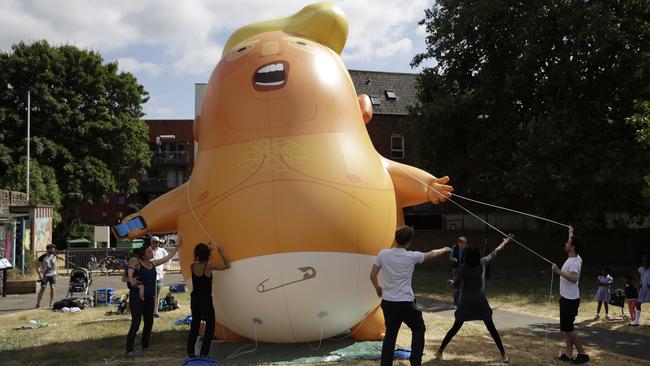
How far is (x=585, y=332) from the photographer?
35.9ft

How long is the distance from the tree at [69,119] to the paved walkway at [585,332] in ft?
86.0

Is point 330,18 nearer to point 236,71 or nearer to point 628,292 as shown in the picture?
point 236,71

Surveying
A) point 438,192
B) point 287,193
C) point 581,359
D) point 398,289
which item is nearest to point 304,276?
point 287,193

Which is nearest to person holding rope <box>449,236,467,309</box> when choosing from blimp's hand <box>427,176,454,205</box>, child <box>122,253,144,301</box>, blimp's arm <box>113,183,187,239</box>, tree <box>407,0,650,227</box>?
blimp's hand <box>427,176,454,205</box>

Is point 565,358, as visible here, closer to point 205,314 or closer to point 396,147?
point 205,314

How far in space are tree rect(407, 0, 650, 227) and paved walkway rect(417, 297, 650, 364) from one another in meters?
7.92

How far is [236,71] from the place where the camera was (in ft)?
27.6

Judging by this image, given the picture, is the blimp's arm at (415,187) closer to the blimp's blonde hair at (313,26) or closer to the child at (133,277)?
the blimp's blonde hair at (313,26)

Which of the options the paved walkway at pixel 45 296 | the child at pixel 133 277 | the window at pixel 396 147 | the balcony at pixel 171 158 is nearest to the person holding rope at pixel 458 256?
the child at pixel 133 277

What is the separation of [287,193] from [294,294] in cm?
127

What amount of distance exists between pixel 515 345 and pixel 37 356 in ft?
23.5

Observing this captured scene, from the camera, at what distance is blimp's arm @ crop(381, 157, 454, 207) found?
28.7 ft

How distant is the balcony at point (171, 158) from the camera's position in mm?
51656

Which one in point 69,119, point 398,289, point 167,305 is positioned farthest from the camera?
point 69,119
